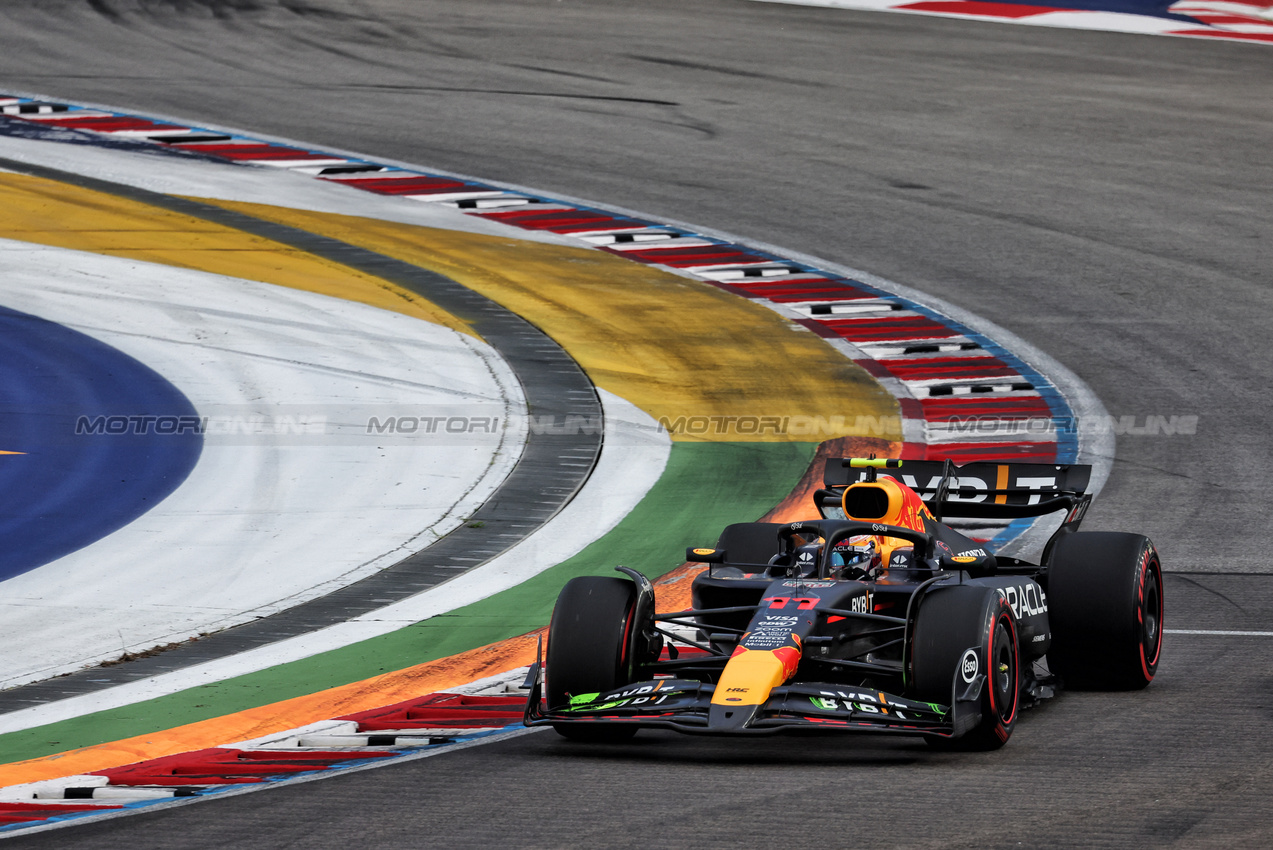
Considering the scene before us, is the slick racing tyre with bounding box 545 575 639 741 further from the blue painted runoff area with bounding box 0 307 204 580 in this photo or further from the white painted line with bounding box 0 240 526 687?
the blue painted runoff area with bounding box 0 307 204 580

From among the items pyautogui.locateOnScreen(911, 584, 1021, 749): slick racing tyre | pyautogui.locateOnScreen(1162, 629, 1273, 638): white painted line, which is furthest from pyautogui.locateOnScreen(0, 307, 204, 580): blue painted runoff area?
pyautogui.locateOnScreen(1162, 629, 1273, 638): white painted line

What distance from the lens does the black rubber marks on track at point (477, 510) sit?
34.9ft

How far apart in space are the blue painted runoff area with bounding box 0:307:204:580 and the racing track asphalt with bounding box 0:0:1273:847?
18.1 ft

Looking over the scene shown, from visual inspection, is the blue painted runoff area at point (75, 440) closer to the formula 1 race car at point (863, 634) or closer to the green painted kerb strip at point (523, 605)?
the green painted kerb strip at point (523, 605)

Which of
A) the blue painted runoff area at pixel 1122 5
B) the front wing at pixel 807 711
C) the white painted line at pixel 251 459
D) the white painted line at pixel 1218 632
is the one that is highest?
the blue painted runoff area at pixel 1122 5

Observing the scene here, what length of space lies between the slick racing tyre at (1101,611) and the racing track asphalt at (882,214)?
0.62 feet

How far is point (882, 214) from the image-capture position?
854 inches

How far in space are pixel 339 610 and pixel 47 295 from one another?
8.11m

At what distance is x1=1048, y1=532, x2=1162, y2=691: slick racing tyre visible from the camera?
29.8ft

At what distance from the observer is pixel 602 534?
1300 centimetres

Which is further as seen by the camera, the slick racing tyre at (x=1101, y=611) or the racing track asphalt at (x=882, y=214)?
the slick racing tyre at (x=1101, y=611)

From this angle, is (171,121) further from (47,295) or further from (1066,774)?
(1066,774)

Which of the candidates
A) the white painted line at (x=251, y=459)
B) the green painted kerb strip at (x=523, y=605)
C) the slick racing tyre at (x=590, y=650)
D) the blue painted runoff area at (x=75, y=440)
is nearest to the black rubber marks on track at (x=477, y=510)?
the white painted line at (x=251, y=459)

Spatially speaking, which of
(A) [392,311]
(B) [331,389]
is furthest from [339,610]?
(A) [392,311]
